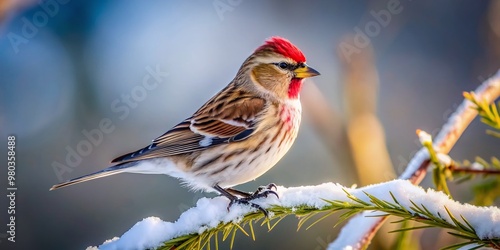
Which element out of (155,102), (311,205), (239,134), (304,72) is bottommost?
(311,205)

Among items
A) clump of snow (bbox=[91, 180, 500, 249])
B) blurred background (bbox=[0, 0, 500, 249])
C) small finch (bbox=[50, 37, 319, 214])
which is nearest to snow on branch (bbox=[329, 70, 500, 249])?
clump of snow (bbox=[91, 180, 500, 249])

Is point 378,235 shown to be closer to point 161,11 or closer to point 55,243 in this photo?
point 55,243

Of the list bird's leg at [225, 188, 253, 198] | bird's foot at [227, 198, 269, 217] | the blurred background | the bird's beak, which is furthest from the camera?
the blurred background

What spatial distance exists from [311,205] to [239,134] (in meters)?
0.93

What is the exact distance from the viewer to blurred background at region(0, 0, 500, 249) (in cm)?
326

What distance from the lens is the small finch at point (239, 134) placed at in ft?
7.13

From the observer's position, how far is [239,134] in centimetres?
226

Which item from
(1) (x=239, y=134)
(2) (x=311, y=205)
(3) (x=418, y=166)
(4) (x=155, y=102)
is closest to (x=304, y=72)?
(1) (x=239, y=134)

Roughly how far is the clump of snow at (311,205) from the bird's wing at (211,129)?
2.17 ft

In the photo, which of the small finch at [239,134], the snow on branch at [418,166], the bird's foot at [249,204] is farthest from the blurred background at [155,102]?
the bird's foot at [249,204]

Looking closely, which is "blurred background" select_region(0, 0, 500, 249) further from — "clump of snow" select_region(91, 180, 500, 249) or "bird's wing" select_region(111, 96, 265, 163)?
"clump of snow" select_region(91, 180, 500, 249)

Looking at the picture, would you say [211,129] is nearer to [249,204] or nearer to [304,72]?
[304,72]

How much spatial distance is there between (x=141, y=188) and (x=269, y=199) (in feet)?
8.09

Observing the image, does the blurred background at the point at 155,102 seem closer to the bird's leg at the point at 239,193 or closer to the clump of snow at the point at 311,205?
the bird's leg at the point at 239,193
